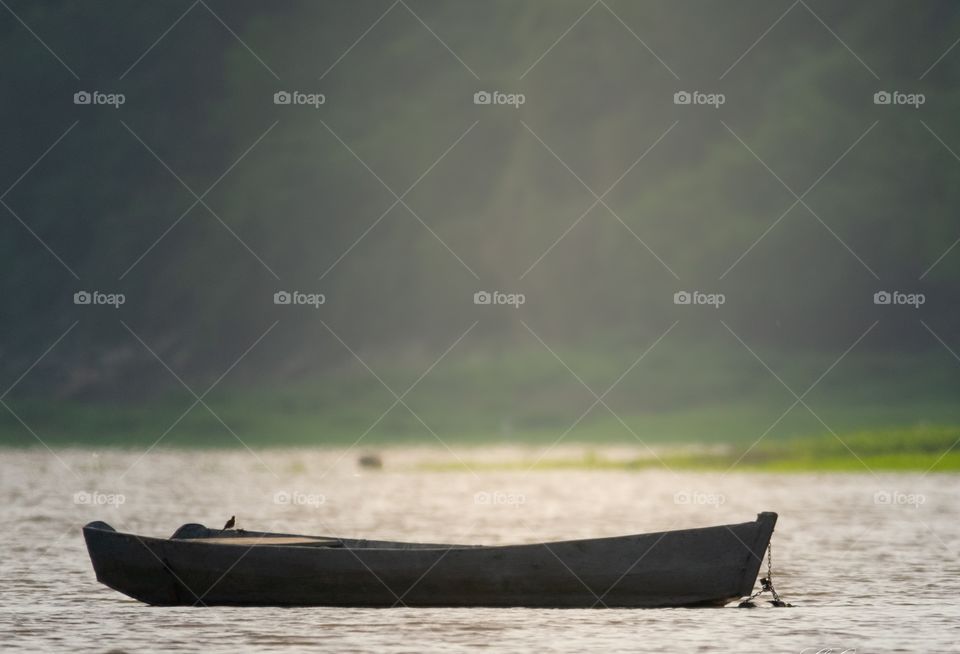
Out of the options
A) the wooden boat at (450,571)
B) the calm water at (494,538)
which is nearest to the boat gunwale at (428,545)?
the wooden boat at (450,571)

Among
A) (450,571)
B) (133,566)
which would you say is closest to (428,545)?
(450,571)

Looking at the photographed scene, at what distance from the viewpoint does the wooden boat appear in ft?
83.3

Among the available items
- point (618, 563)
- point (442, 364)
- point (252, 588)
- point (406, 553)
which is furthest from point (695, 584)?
point (442, 364)

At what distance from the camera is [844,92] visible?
199 metres

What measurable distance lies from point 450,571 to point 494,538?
688 inches

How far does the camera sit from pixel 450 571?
2583 cm

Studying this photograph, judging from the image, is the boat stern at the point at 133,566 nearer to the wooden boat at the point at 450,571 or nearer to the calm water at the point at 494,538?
the wooden boat at the point at 450,571

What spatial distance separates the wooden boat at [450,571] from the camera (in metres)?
25.4

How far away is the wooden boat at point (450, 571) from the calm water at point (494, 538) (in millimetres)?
366

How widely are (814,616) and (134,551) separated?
12.7m

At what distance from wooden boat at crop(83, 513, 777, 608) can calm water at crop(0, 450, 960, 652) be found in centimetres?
37

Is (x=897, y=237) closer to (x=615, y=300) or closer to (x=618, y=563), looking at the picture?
(x=615, y=300)

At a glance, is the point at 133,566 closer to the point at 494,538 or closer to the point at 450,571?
the point at 450,571

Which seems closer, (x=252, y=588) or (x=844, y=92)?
(x=252, y=588)
